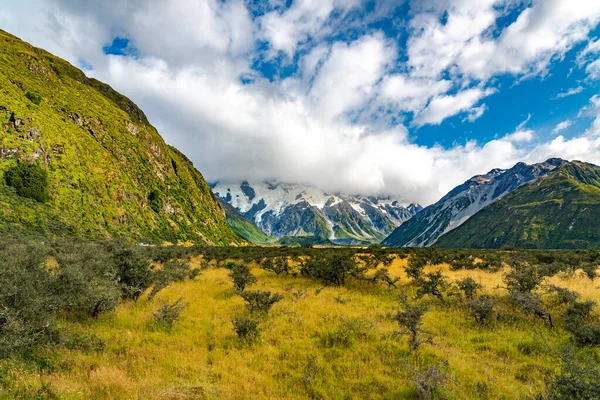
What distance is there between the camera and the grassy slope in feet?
25.6

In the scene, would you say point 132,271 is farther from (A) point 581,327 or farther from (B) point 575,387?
(A) point 581,327

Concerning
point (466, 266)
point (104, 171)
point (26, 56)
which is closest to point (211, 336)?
point (466, 266)

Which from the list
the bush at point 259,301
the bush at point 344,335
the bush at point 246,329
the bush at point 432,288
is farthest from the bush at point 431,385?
the bush at point 432,288

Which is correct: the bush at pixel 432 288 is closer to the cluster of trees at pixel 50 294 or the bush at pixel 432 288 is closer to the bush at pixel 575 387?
the bush at pixel 575 387

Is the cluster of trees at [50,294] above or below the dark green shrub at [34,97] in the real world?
below

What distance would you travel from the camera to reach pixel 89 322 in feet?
42.4

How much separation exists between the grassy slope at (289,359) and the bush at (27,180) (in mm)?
77177

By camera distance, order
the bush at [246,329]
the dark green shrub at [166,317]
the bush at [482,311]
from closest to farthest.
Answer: the bush at [246,329] → the dark green shrub at [166,317] → the bush at [482,311]

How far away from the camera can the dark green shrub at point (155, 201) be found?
412 feet

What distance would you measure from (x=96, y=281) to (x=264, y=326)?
867 cm

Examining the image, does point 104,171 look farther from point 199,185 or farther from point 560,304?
point 560,304

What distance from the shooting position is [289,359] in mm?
10172

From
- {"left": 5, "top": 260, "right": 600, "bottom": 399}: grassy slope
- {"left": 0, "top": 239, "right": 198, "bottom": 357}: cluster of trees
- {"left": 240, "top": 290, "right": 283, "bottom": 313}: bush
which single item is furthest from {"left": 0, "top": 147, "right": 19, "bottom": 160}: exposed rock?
{"left": 240, "top": 290, "right": 283, "bottom": 313}: bush

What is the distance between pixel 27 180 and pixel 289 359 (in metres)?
89.3
